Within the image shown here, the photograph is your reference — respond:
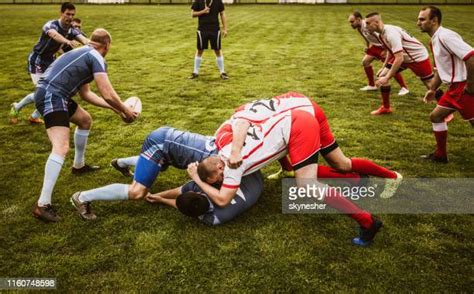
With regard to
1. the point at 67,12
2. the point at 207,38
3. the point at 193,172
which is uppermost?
the point at 67,12

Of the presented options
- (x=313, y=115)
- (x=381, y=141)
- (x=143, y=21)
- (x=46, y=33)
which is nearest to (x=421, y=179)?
(x=381, y=141)

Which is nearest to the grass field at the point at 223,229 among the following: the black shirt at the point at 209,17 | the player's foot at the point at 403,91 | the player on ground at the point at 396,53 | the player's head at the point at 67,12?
the player's foot at the point at 403,91

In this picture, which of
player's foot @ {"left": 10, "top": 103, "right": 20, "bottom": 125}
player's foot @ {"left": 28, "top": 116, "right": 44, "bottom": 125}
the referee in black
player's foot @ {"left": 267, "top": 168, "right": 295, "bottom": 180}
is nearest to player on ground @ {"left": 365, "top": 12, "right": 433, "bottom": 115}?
player's foot @ {"left": 267, "top": 168, "right": 295, "bottom": 180}

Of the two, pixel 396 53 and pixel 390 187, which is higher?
pixel 396 53

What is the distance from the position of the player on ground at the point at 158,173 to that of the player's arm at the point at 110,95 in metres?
0.64

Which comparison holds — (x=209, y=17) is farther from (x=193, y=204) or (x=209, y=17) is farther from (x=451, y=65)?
(x=193, y=204)

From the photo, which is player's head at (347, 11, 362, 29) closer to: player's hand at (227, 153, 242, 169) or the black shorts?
the black shorts

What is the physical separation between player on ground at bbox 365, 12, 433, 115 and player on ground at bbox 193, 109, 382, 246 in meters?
3.28

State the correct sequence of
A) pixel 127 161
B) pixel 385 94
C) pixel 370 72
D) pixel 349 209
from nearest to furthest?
pixel 349 209 < pixel 127 161 < pixel 385 94 < pixel 370 72

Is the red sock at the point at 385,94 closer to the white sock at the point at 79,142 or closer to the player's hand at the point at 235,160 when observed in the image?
the player's hand at the point at 235,160

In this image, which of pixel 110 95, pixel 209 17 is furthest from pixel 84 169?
pixel 209 17

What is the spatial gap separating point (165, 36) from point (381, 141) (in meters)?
14.7

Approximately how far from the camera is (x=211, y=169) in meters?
3.82

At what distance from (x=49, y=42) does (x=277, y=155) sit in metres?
5.18
